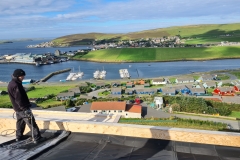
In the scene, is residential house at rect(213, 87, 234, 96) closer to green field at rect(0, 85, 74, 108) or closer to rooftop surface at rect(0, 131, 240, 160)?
green field at rect(0, 85, 74, 108)

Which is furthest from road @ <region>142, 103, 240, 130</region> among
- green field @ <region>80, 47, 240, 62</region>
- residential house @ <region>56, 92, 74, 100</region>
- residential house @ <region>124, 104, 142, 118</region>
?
green field @ <region>80, 47, 240, 62</region>

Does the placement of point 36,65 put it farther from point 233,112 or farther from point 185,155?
point 185,155

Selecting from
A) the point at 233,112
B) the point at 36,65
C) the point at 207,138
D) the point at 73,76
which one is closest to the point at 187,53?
the point at 73,76

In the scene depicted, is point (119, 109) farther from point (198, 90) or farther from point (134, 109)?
point (198, 90)

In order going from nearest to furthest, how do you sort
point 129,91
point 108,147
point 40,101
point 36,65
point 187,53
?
point 108,147, point 40,101, point 129,91, point 36,65, point 187,53

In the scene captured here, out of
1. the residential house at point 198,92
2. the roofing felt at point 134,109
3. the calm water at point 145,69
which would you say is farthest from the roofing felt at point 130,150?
the calm water at point 145,69

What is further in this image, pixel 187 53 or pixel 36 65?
pixel 187 53

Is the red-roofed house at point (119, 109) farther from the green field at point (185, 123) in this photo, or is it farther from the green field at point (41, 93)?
the green field at point (41, 93)
